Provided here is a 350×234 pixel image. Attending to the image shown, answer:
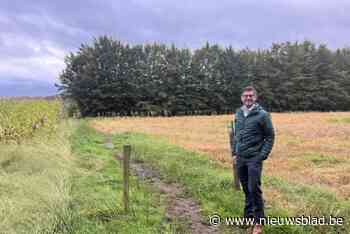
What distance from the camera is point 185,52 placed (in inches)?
1821

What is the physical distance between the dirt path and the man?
2.52ft

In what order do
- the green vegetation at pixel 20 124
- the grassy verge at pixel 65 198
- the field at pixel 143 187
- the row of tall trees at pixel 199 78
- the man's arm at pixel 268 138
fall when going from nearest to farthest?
the man's arm at pixel 268 138, the grassy verge at pixel 65 198, the field at pixel 143 187, the green vegetation at pixel 20 124, the row of tall trees at pixel 199 78

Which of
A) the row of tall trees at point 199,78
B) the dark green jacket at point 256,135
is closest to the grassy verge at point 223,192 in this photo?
the dark green jacket at point 256,135

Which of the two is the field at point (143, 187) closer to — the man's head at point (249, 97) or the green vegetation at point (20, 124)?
the green vegetation at point (20, 124)

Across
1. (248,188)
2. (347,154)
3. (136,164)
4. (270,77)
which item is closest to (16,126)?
(136,164)

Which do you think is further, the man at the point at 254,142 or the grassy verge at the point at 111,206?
the grassy verge at the point at 111,206

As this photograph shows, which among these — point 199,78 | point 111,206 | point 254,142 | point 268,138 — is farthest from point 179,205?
point 199,78

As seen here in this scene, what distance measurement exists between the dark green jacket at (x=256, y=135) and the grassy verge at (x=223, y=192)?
1.15 m

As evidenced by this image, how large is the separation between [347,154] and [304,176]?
3833mm

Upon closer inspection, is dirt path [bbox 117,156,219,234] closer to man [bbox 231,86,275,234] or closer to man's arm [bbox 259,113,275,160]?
man [bbox 231,86,275,234]

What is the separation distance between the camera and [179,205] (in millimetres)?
6938

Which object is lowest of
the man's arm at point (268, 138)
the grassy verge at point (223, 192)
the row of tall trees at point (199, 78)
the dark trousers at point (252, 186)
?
the grassy verge at point (223, 192)

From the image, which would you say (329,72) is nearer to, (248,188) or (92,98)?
(92,98)

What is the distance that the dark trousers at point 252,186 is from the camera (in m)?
5.45
